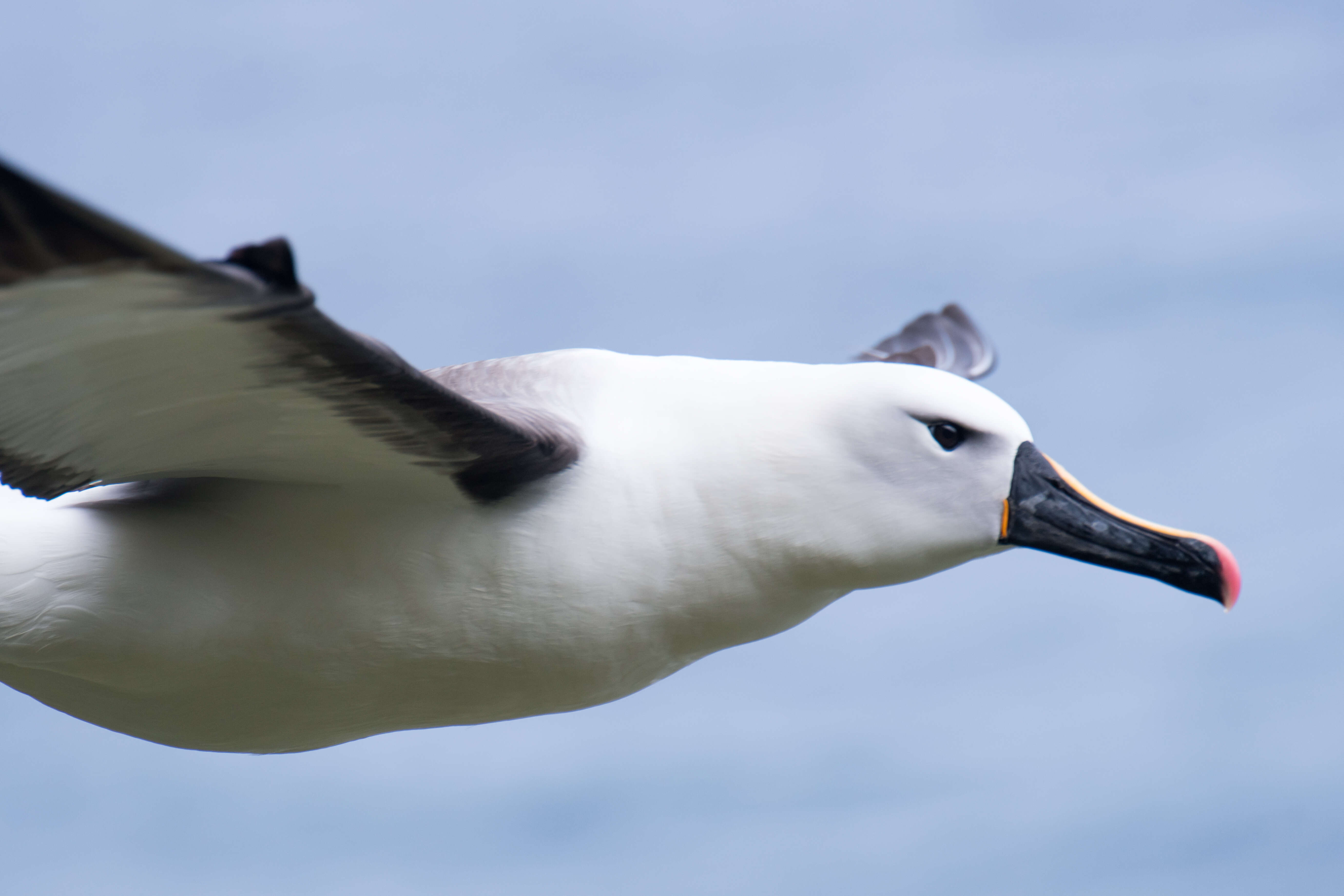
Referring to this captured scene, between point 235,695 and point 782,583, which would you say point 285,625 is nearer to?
point 235,695

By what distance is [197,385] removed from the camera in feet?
8.77

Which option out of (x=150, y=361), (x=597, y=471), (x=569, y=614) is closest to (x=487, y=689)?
(x=569, y=614)

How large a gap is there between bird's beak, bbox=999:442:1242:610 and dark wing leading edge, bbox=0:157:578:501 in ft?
3.39

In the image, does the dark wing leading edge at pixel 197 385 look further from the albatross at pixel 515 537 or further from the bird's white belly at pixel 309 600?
the bird's white belly at pixel 309 600

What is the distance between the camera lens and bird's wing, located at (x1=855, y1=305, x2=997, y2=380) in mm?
5223

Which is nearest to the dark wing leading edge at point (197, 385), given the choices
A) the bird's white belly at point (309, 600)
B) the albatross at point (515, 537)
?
the albatross at point (515, 537)

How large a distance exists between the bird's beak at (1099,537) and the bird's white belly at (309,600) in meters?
0.72

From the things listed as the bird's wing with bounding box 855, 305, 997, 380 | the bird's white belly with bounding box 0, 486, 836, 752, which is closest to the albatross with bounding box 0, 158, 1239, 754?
the bird's white belly with bounding box 0, 486, 836, 752

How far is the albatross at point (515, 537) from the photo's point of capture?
3.17m

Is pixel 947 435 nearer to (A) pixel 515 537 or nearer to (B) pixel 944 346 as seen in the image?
(A) pixel 515 537

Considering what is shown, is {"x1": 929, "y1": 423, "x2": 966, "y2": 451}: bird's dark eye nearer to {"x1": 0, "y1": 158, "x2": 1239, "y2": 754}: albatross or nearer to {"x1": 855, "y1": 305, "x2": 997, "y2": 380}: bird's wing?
{"x1": 0, "y1": 158, "x2": 1239, "y2": 754}: albatross

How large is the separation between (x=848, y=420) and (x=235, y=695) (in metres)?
1.51

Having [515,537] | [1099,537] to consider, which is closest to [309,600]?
[515,537]

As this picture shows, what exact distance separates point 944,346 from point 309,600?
2896 mm
